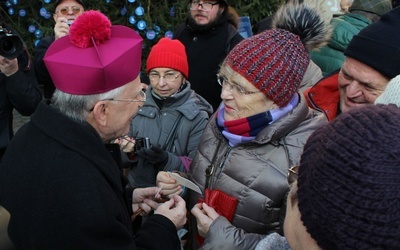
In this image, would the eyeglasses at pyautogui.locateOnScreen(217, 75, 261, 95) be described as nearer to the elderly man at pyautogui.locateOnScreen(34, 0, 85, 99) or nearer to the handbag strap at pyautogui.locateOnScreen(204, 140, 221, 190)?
the handbag strap at pyautogui.locateOnScreen(204, 140, 221, 190)

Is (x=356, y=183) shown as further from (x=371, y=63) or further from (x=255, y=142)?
(x=371, y=63)

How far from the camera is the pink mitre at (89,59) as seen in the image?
1519mm

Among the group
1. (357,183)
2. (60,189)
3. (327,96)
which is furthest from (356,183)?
(327,96)

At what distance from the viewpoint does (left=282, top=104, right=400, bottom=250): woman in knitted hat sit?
28.2 inches

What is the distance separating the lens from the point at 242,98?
183 cm

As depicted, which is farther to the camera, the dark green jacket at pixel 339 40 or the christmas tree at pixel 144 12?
→ the christmas tree at pixel 144 12

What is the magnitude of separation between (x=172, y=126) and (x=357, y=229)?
2041 millimetres

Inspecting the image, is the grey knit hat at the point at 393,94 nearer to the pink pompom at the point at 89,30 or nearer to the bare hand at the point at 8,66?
the pink pompom at the point at 89,30

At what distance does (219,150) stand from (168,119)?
87cm

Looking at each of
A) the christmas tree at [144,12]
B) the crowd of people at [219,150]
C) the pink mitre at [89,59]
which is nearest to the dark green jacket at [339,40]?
the crowd of people at [219,150]

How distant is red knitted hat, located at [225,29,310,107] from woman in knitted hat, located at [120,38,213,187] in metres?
0.91

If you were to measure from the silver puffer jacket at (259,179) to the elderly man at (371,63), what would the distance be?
0.44 m

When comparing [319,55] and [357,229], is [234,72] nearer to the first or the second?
[357,229]

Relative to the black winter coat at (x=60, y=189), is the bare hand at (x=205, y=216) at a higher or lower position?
lower
